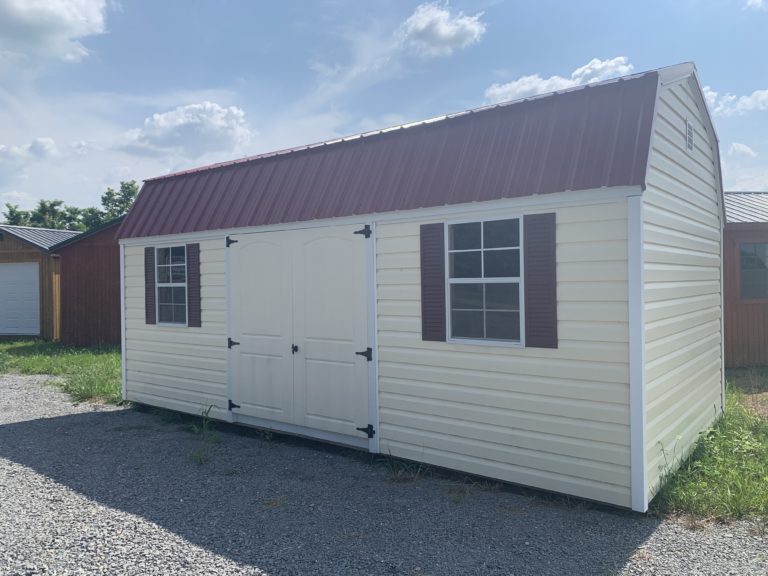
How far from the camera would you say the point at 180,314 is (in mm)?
7883

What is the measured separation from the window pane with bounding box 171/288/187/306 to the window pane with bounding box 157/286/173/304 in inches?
3.2

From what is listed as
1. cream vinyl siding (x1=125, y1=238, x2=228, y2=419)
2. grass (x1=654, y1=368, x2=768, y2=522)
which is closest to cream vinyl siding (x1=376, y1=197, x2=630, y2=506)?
grass (x1=654, y1=368, x2=768, y2=522)

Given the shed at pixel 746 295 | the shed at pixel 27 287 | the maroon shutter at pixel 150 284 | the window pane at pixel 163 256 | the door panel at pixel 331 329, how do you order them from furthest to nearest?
the shed at pixel 27 287 < the shed at pixel 746 295 < the maroon shutter at pixel 150 284 < the window pane at pixel 163 256 < the door panel at pixel 331 329

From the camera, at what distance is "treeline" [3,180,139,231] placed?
3334 centimetres

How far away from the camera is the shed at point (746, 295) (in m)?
10.1

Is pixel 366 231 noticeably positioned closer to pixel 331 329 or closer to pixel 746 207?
pixel 331 329

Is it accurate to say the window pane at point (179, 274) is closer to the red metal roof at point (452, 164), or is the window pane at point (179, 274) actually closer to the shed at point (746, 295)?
the red metal roof at point (452, 164)

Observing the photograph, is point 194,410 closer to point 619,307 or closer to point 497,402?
point 497,402

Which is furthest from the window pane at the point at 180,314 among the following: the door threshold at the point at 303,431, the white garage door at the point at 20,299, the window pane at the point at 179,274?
the white garage door at the point at 20,299

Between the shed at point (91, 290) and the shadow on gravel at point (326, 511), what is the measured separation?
9083 millimetres

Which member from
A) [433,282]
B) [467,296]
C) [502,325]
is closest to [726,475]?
[502,325]

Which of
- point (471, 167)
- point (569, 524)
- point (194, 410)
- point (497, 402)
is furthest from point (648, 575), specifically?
point (194, 410)

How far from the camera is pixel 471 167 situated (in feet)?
16.9

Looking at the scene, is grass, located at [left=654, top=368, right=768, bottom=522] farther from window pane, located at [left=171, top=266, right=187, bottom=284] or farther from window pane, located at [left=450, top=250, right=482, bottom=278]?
window pane, located at [left=171, top=266, right=187, bottom=284]
